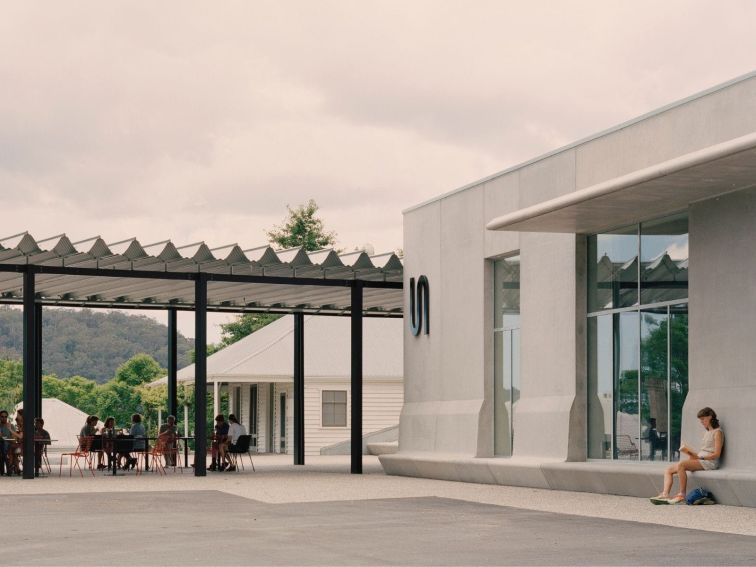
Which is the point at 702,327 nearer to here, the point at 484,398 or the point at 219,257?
the point at 484,398

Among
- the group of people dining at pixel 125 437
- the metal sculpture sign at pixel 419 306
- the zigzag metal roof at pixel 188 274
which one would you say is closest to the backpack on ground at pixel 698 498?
the metal sculpture sign at pixel 419 306

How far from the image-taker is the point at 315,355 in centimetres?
4062

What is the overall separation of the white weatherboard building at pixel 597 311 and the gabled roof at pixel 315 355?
1550 cm

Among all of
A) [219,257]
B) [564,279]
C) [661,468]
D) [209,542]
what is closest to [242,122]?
[219,257]

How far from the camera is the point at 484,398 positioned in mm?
21688

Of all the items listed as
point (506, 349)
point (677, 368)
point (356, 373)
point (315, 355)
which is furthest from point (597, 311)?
point (315, 355)

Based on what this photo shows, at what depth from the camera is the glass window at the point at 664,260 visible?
17.2m

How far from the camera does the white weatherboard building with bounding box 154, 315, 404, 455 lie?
39562 millimetres

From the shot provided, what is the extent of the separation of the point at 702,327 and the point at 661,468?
A: 6.08 feet

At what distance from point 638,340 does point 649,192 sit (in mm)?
2891

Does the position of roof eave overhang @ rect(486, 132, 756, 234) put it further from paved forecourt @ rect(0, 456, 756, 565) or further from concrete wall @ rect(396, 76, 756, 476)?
paved forecourt @ rect(0, 456, 756, 565)

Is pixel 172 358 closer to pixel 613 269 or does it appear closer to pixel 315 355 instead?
pixel 315 355

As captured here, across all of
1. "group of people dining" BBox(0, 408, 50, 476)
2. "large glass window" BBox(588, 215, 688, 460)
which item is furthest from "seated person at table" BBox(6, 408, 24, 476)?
"large glass window" BBox(588, 215, 688, 460)

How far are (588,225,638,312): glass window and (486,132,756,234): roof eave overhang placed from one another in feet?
0.71
